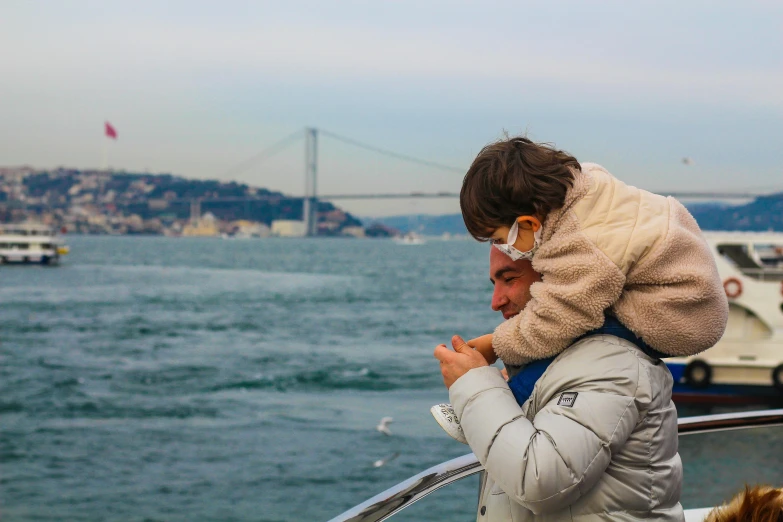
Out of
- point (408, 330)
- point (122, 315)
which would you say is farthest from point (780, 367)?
point (122, 315)

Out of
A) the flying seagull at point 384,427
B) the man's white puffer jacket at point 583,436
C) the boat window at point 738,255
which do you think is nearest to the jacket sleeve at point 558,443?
the man's white puffer jacket at point 583,436

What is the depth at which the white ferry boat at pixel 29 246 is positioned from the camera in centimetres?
5122

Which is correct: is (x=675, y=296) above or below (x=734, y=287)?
above

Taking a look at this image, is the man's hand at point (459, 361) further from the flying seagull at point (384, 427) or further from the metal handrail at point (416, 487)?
the flying seagull at point (384, 427)

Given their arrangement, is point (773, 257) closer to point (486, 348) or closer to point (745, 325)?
point (745, 325)

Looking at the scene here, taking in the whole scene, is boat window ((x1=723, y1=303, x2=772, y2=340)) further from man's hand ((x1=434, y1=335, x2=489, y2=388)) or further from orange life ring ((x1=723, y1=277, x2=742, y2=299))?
man's hand ((x1=434, y1=335, x2=489, y2=388))

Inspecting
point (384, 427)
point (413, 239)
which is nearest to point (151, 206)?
point (413, 239)

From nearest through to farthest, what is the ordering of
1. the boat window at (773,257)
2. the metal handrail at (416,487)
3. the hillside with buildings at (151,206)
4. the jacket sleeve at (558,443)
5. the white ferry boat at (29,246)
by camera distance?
the jacket sleeve at (558,443) < the metal handrail at (416,487) < the boat window at (773,257) < the white ferry boat at (29,246) < the hillside with buildings at (151,206)

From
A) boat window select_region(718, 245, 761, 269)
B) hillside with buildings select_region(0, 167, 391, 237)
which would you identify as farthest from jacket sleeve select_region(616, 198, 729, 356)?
hillside with buildings select_region(0, 167, 391, 237)

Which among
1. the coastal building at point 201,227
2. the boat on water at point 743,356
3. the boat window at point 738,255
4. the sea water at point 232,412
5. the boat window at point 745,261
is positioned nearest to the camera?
the sea water at point 232,412

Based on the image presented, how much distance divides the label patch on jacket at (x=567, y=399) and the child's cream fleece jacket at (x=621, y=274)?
59mm

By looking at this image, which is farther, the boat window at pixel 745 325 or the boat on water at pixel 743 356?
the boat window at pixel 745 325

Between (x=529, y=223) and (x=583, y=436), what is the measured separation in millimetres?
230

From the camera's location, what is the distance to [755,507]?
99 cm
